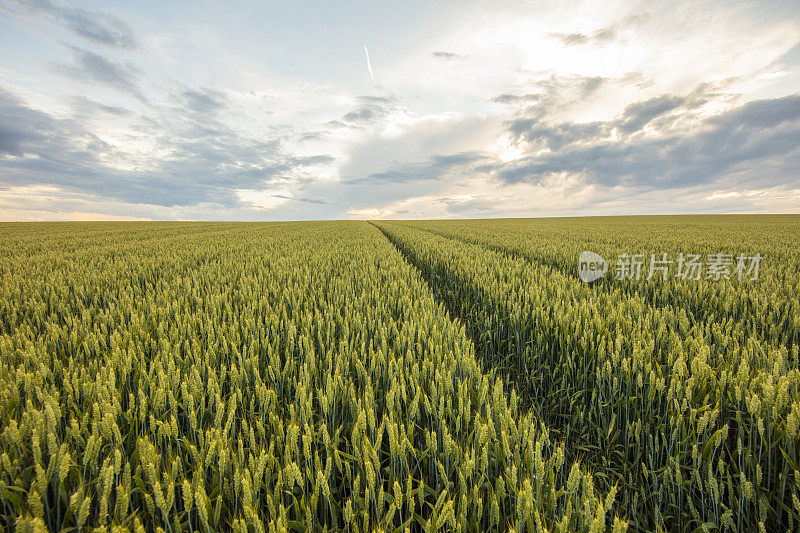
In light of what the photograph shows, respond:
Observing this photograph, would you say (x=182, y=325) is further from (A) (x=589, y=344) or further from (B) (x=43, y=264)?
(B) (x=43, y=264)

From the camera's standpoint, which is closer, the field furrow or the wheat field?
the wheat field

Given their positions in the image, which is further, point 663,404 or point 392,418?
point 663,404

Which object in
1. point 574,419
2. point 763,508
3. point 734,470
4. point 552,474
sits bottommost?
point 574,419

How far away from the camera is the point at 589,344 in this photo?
3338 mm

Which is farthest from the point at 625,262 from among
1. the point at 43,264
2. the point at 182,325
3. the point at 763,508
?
the point at 43,264

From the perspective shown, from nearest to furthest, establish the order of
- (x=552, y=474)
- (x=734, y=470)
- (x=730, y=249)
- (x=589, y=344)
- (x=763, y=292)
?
(x=552, y=474) → (x=734, y=470) → (x=589, y=344) → (x=763, y=292) → (x=730, y=249)

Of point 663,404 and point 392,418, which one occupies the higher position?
point 392,418

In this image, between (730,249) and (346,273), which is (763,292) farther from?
(730,249)

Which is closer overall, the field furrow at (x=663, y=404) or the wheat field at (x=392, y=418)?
the wheat field at (x=392, y=418)

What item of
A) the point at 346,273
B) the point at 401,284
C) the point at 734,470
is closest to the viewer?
the point at 734,470

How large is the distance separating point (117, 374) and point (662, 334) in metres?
4.39

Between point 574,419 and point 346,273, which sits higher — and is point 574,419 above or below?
below

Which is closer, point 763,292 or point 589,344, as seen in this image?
point 589,344

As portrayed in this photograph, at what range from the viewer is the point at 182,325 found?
10.4ft
